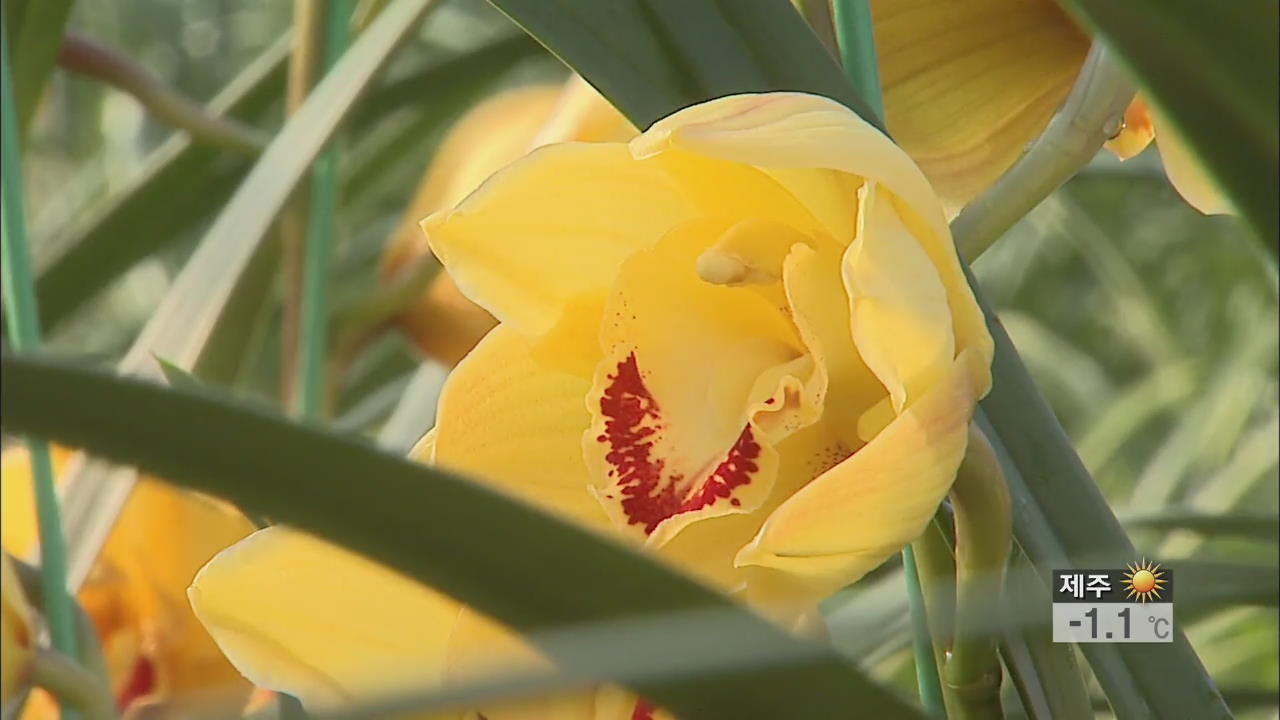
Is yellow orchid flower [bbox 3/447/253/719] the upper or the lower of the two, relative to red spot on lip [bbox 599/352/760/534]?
lower

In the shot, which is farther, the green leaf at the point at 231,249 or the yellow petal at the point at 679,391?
the green leaf at the point at 231,249

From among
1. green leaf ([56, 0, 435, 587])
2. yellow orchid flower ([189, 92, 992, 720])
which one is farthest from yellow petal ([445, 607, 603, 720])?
green leaf ([56, 0, 435, 587])

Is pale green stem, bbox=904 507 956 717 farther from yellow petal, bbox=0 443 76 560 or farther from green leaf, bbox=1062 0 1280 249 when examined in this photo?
yellow petal, bbox=0 443 76 560

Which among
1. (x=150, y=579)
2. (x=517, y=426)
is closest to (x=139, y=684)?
(x=150, y=579)

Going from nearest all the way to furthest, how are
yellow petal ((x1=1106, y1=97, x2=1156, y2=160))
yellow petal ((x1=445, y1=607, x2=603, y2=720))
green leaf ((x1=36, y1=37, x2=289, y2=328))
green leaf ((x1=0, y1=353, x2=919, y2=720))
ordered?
green leaf ((x1=0, y1=353, x2=919, y2=720))
yellow petal ((x1=445, y1=607, x2=603, y2=720))
yellow petal ((x1=1106, y1=97, x2=1156, y2=160))
green leaf ((x1=36, y1=37, x2=289, y2=328))

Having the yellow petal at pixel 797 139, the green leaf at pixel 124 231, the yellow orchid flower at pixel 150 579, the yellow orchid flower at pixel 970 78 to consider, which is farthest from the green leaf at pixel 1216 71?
the green leaf at pixel 124 231

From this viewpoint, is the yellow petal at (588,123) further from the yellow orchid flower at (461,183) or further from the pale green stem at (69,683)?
the pale green stem at (69,683)

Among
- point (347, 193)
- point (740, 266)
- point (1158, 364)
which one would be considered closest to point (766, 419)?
point (740, 266)
